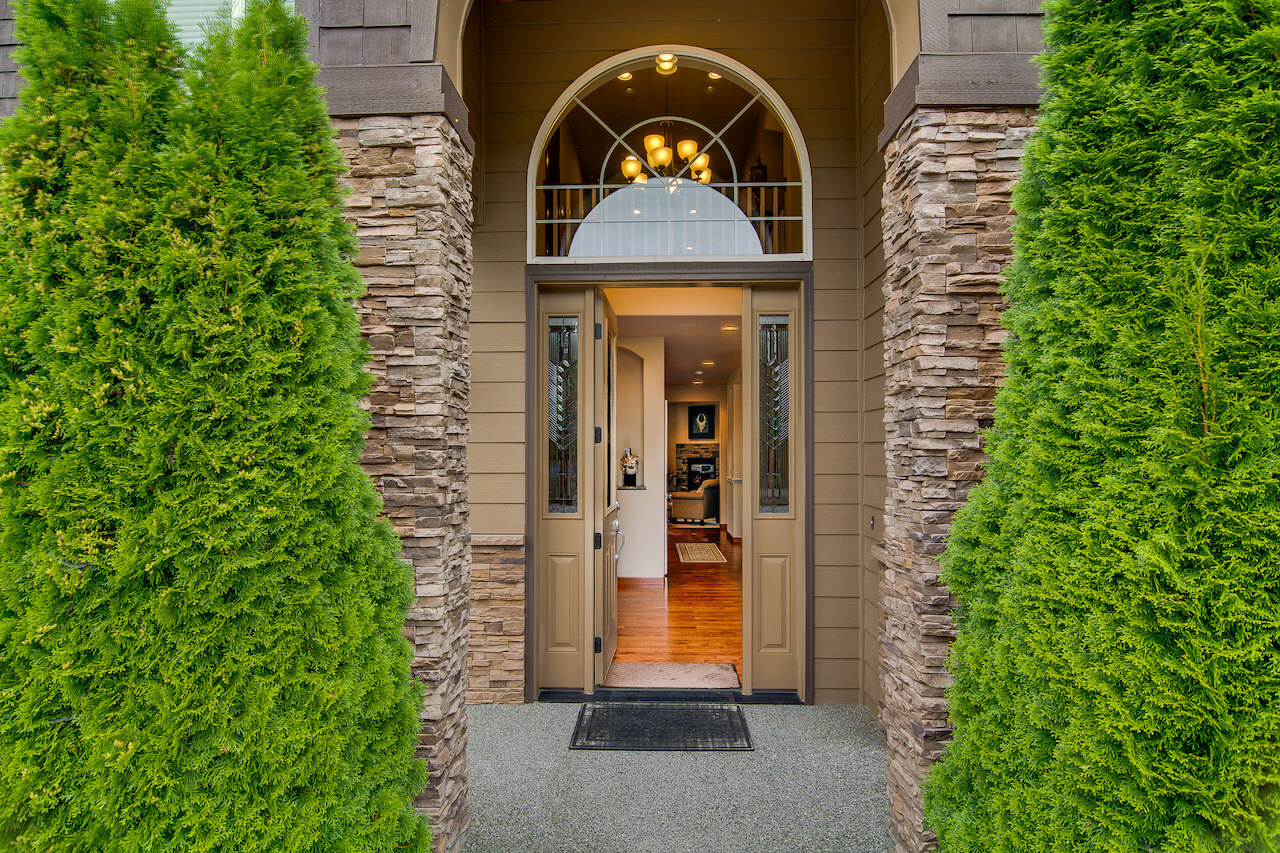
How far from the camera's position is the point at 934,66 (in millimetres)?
2029

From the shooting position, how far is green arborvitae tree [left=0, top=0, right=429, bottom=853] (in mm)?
1279

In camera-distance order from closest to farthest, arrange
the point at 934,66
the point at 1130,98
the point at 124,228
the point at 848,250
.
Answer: the point at 1130,98, the point at 124,228, the point at 934,66, the point at 848,250

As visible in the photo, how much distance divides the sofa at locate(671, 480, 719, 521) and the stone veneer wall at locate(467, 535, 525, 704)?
841cm

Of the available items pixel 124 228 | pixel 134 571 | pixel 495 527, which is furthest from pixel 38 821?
pixel 495 527

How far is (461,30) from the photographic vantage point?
7.45 ft

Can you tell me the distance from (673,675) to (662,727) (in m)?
0.73

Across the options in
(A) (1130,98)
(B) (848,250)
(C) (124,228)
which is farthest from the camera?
(B) (848,250)

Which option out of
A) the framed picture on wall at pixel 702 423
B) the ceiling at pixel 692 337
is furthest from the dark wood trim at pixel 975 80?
the framed picture on wall at pixel 702 423

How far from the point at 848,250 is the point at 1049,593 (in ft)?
8.81

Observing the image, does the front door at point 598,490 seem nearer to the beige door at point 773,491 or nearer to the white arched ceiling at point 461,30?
the beige door at point 773,491

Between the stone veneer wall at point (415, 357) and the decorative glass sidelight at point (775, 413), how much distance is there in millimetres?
2084

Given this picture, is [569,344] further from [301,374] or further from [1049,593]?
[1049,593]

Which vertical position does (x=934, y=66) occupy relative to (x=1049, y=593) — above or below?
above

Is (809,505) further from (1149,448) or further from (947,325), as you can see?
(1149,448)
